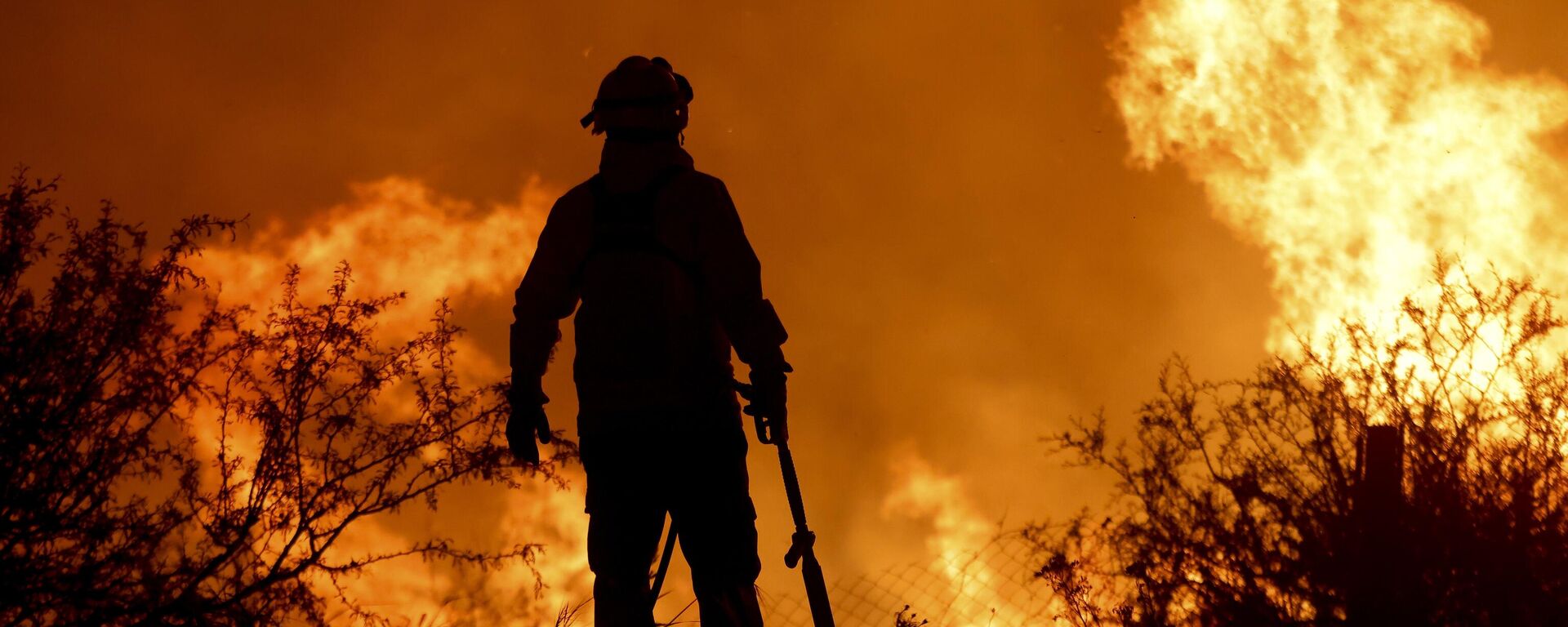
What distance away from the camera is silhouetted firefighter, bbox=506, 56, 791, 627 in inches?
198

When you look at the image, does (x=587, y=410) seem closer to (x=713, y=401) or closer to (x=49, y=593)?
(x=713, y=401)

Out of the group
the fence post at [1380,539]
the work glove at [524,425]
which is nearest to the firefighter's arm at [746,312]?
the work glove at [524,425]

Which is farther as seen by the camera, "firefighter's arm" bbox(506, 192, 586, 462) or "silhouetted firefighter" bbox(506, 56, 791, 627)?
"firefighter's arm" bbox(506, 192, 586, 462)

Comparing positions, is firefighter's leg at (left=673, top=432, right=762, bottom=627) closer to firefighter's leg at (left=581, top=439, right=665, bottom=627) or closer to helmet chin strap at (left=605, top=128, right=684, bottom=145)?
firefighter's leg at (left=581, top=439, right=665, bottom=627)

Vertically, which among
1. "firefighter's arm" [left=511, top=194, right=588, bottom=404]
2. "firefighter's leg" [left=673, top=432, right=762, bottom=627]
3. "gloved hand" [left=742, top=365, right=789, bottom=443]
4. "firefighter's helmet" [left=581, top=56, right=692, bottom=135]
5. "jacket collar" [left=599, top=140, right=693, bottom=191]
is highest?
"firefighter's helmet" [left=581, top=56, right=692, bottom=135]

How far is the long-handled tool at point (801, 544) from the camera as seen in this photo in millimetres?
5094

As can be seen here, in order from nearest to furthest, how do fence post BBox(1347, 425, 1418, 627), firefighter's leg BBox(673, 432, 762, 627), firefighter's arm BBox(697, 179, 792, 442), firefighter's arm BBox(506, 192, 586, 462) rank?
1. firefighter's leg BBox(673, 432, 762, 627)
2. firefighter's arm BBox(697, 179, 792, 442)
3. firefighter's arm BBox(506, 192, 586, 462)
4. fence post BBox(1347, 425, 1418, 627)

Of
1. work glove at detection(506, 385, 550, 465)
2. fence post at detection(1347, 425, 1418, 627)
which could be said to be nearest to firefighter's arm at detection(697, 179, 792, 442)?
work glove at detection(506, 385, 550, 465)

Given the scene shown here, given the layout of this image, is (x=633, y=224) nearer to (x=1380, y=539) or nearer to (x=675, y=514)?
(x=675, y=514)

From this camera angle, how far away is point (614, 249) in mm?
5230

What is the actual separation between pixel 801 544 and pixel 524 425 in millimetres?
1375

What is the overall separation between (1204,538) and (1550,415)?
384 cm

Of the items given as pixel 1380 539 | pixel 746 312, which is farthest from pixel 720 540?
pixel 1380 539

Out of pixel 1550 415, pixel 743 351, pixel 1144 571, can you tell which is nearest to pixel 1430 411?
pixel 1550 415
